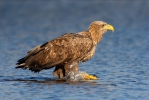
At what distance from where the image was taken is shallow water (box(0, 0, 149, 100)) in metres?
11.8

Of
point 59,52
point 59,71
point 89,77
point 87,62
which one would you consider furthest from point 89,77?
point 87,62

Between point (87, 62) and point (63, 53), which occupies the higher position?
point (87, 62)

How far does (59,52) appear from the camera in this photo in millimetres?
13289

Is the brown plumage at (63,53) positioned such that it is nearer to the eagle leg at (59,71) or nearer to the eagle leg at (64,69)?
the eagle leg at (64,69)

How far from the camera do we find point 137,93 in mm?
11578

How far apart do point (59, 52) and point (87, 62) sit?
3.35m

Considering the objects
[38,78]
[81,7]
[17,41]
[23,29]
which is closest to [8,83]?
[38,78]

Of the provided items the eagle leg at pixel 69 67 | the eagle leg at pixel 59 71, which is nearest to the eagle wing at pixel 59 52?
the eagle leg at pixel 69 67

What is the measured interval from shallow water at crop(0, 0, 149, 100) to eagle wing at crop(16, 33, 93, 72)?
16.4 inches

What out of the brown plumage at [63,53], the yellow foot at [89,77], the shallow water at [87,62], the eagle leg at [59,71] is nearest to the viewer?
the shallow water at [87,62]

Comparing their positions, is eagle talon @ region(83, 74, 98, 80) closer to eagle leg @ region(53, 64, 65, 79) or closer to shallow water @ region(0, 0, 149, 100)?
shallow water @ region(0, 0, 149, 100)

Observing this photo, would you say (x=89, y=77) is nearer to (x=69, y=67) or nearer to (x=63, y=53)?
(x=69, y=67)

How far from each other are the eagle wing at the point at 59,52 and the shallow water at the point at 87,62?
42cm

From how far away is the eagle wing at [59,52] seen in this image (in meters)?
13.2
